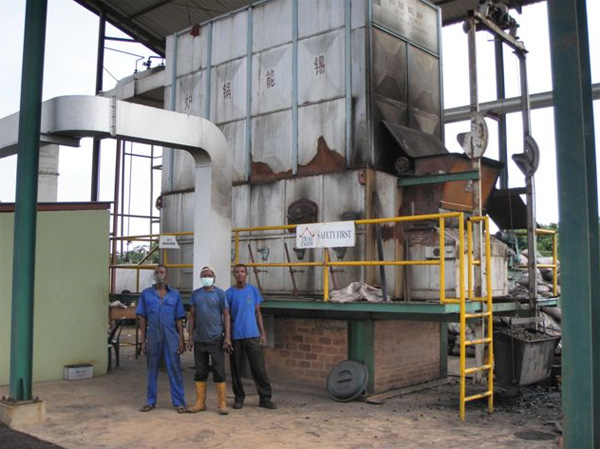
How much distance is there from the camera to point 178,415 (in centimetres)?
821

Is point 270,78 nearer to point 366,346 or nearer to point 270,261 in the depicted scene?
point 270,261

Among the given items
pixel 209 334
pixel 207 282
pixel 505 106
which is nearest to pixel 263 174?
pixel 207 282

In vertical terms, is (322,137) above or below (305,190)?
above

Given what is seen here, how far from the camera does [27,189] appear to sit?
785 cm

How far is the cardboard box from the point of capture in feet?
35.9

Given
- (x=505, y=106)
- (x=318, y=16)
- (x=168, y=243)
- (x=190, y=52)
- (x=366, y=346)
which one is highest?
(x=505, y=106)

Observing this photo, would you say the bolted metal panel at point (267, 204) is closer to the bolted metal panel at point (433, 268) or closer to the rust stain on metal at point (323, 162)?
the rust stain on metal at point (323, 162)

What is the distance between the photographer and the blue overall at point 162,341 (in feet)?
27.9

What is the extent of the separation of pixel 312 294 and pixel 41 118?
473 centimetres

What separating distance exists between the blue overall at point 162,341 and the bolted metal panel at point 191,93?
4950 millimetres

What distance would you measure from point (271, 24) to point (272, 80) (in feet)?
3.27

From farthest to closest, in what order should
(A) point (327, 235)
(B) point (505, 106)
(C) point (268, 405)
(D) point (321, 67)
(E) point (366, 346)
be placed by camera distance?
(B) point (505, 106), (D) point (321, 67), (E) point (366, 346), (A) point (327, 235), (C) point (268, 405)

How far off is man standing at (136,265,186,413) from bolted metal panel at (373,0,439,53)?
5.33 meters

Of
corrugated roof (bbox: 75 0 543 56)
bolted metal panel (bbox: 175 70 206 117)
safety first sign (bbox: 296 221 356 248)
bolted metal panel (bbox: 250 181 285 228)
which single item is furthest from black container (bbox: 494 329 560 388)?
corrugated roof (bbox: 75 0 543 56)
